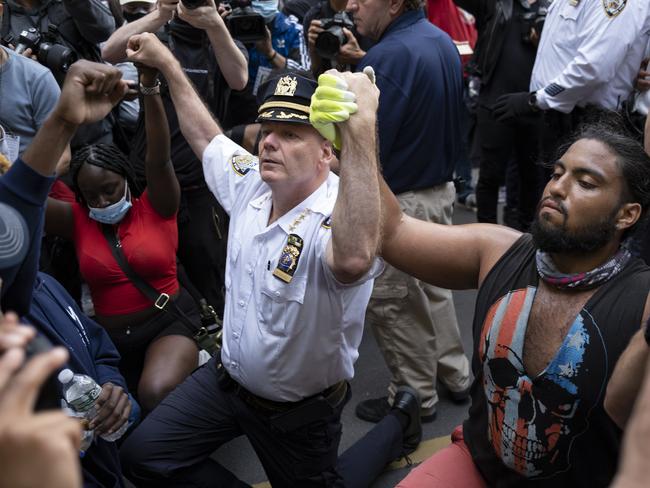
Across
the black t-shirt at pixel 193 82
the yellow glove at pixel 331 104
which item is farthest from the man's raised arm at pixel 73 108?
the black t-shirt at pixel 193 82

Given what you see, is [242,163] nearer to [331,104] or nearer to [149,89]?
[149,89]

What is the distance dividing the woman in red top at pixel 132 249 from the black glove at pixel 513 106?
248cm

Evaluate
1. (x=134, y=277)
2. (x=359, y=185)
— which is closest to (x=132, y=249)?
(x=134, y=277)

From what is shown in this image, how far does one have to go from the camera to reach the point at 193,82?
4.21 meters

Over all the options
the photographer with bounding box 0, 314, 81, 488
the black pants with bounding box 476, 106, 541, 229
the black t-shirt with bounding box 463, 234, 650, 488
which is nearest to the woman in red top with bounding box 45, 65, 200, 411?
the black t-shirt with bounding box 463, 234, 650, 488

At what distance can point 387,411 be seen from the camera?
395 centimetres

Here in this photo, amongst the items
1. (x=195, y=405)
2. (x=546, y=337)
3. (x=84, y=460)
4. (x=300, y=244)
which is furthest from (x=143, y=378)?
(x=546, y=337)

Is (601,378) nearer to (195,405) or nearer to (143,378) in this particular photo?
(195,405)

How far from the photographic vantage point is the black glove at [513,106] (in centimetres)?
494

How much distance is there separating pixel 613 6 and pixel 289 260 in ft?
9.25

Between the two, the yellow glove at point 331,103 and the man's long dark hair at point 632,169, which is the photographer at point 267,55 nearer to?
the yellow glove at point 331,103

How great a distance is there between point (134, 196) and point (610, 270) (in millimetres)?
2267

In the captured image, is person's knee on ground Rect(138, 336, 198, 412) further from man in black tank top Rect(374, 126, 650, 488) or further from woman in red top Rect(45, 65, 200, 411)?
man in black tank top Rect(374, 126, 650, 488)

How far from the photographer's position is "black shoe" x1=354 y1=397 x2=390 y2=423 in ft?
13.0
